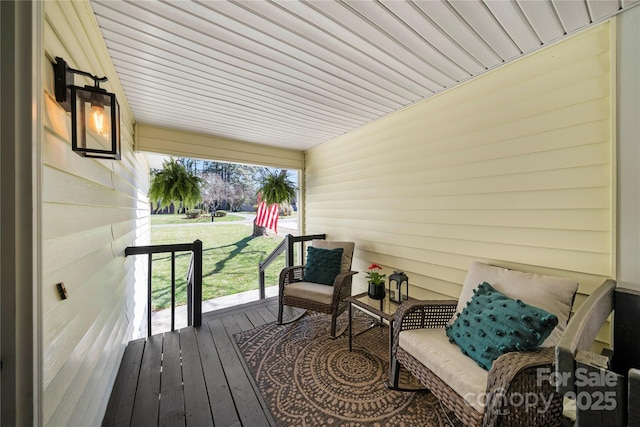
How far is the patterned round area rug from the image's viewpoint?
1632 mm

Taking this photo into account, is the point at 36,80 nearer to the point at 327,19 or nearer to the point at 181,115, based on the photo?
the point at 327,19

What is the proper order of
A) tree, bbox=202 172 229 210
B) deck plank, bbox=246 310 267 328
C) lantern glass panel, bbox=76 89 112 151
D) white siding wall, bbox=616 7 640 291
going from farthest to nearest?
tree, bbox=202 172 229 210 → deck plank, bbox=246 310 267 328 → white siding wall, bbox=616 7 640 291 → lantern glass panel, bbox=76 89 112 151

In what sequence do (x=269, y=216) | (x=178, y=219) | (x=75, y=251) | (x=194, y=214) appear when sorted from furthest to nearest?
1. (x=178, y=219)
2. (x=194, y=214)
3. (x=269, y=216)
4. (x=75, y=251)

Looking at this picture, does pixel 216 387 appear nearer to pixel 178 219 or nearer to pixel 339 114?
pixel 339 114

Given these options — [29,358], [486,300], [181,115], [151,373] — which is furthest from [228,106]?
[486,300]

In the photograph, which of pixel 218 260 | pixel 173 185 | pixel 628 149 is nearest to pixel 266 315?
pixel 173 185

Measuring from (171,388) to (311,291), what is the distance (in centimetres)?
148

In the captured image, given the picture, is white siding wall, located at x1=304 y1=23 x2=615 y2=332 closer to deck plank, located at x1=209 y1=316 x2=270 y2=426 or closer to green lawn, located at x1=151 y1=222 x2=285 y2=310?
deck plank, located at x1=209 y1=316 x2=270 y2=426

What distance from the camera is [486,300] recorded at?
159 centimetres

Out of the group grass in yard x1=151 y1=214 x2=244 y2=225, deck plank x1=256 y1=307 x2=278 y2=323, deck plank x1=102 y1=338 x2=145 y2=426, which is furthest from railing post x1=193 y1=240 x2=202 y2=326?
grass in yard x1=151 y1=214 x2=244 y2=225

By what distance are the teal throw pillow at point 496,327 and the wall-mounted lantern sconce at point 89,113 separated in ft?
7.86

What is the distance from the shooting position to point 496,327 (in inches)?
55.4

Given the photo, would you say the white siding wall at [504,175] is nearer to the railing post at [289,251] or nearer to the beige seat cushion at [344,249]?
the beige seat cushion at [344,249]

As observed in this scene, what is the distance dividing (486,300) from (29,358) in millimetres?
2257
